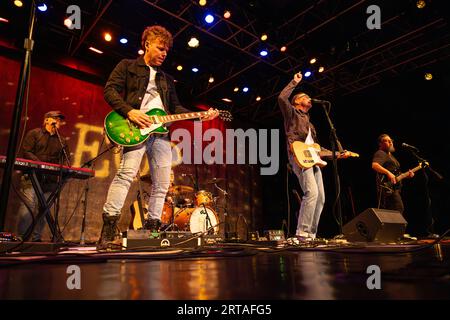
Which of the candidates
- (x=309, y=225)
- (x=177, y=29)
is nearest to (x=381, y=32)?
(x=177, y=29)

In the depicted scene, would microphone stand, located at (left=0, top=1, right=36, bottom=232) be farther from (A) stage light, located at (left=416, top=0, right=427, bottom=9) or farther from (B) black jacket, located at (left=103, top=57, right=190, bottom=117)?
(A) stage light, located at (left=416, top=0, right=427, bottom=9)

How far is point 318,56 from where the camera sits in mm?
7516

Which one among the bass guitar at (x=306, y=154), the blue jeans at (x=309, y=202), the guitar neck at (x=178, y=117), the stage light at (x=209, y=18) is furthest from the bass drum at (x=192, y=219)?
the stage light at (x=209, y=18)

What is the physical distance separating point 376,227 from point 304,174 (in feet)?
3.78

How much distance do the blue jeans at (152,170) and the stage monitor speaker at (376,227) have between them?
2713 millimetres

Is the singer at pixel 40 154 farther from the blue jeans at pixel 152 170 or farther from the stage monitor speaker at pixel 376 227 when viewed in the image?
the stage monitor speaker at pixel 376 227

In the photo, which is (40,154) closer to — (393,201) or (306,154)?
(306,154)

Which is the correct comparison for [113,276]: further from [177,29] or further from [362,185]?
[362,185]

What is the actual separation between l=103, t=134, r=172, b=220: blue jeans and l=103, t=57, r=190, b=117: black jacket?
1.03 ft

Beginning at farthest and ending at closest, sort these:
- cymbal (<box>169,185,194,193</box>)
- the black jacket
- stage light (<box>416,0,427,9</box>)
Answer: cymbal (<box>169,185,194,193</box>), stage light (<box>416,0,427,9</box>), the black jacket

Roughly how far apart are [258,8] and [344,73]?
3395mm

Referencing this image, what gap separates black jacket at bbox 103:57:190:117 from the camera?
258cm

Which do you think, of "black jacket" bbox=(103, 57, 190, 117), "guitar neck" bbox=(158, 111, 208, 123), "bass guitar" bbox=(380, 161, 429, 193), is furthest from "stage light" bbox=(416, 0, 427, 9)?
"black jacket" bbox=(103, 57, 190, 117)
